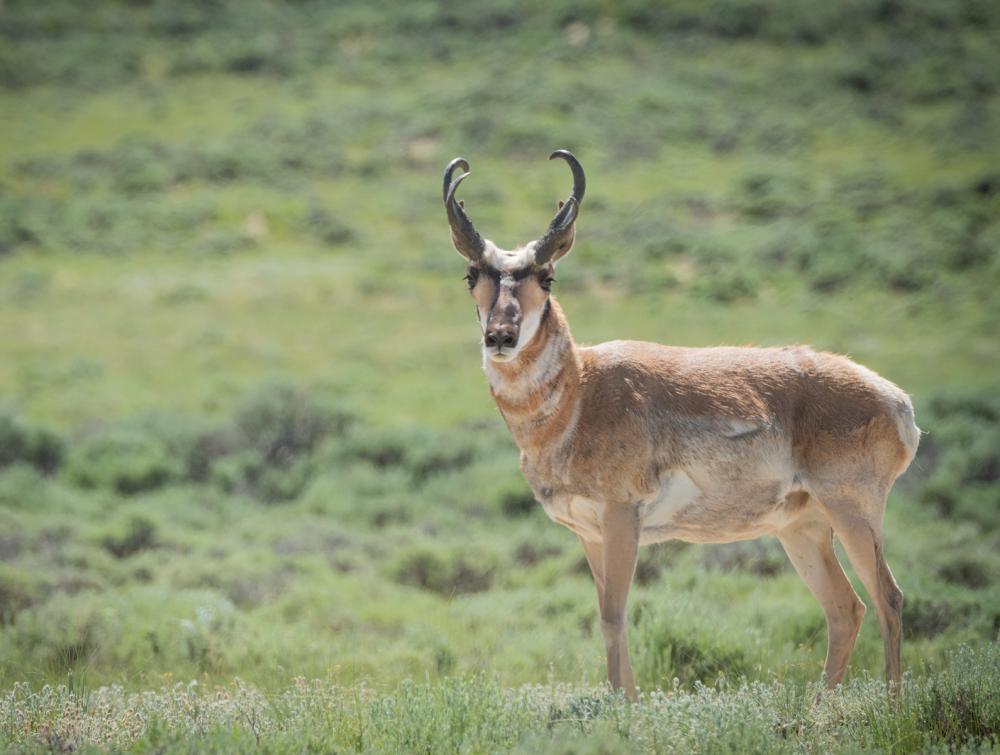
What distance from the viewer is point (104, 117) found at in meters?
54.8

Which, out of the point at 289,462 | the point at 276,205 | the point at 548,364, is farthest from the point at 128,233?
the point at 548,364

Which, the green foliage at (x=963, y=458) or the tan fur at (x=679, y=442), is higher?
the tan fur at (x=679, y=442)

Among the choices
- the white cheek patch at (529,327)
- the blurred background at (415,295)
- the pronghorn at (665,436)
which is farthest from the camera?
the blurred background at (415,295)

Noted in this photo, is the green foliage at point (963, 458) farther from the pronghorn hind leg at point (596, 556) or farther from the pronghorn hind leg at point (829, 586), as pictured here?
the pronghorn hind leg at point (596, 556)

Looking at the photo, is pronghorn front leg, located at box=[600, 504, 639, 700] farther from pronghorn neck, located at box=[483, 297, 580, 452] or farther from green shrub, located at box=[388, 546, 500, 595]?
green shrub, located at box=[388, 546, 500, 595]

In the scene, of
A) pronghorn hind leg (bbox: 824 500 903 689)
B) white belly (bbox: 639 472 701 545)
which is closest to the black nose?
white belly (bbox: 639 472 701 545)

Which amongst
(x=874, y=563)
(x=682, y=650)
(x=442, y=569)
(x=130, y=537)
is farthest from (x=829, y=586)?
(x=130, y=537)

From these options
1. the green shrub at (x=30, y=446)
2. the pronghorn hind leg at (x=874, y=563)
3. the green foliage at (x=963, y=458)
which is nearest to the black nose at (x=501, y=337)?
the pronghorn hind leg at (x=874, y=563)

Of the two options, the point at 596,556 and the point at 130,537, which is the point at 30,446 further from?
the point at 596,556

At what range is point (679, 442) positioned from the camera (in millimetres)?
6781

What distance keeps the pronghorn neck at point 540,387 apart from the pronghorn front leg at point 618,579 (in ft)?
1.87

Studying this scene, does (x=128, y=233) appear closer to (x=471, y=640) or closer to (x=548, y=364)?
(x=471, y=640)

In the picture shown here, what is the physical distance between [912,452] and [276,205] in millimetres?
39670

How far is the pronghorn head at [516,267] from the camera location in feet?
21.4
